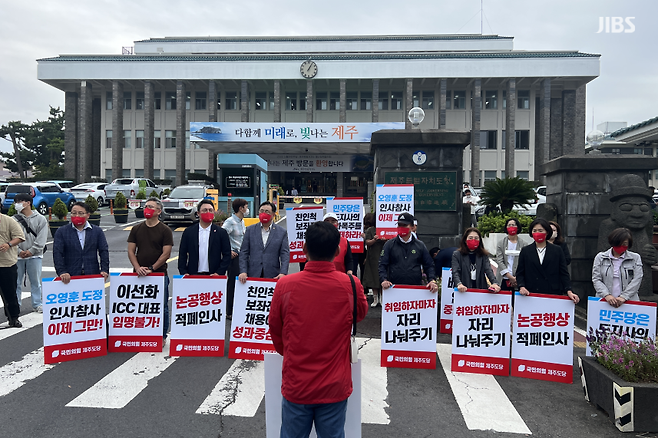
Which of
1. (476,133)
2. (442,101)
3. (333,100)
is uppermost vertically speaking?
(333,100)

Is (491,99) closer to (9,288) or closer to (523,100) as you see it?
(523,100)

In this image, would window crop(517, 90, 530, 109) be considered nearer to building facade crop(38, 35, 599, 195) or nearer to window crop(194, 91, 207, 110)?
building facade crop(38, 35, 599, 195)

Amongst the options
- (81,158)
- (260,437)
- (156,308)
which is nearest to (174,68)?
(81,158)

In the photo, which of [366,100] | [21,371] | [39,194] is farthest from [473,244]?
[366,100]

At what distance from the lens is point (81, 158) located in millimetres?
47656

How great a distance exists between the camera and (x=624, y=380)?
4234 millimetres

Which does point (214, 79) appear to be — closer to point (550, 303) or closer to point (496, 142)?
point (496, 142)

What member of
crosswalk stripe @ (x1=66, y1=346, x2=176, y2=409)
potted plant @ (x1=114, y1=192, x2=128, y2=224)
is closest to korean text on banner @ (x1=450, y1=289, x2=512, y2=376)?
crosswalk stripe @ (x1=66, y1=346, x2=176, y2=409)

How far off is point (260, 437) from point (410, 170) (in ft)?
24.2

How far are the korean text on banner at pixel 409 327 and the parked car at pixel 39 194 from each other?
23479 millimetres

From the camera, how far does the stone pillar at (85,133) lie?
46.7 m

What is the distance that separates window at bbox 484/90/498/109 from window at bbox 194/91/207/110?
98.7 feet

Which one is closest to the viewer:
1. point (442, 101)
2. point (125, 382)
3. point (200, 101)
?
point (125, 382)

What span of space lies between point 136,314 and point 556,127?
51.3 meters
